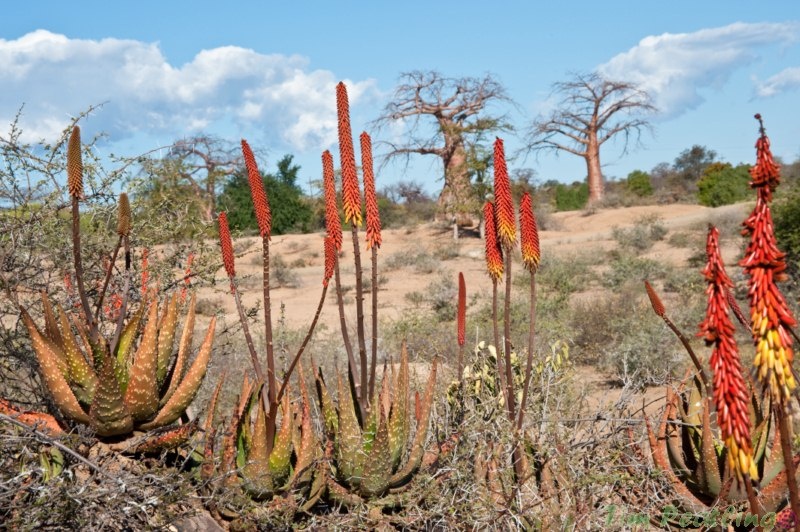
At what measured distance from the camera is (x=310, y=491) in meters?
3.74

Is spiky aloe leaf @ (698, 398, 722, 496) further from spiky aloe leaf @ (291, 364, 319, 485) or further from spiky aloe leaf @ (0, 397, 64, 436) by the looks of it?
spiky aloe leaf @ (0, 397, 64, 436)

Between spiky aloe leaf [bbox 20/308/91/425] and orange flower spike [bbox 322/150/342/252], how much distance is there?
1273 millimetres

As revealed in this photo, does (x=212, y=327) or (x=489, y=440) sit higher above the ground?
(x=212, y=327)

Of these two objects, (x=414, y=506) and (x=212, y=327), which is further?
(x=212, y=327)

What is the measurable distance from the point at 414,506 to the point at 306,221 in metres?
41.5

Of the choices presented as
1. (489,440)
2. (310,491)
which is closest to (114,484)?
(310,491)

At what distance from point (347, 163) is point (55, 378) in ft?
4.98

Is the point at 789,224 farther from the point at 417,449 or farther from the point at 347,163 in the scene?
the point at 347,163

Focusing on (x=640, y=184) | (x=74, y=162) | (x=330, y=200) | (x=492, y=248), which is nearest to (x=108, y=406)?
(x=74, y=162)

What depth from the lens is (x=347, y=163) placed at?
3.46m

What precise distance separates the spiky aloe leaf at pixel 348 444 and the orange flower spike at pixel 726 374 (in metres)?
2.38

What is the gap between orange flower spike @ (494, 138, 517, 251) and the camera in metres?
3.47

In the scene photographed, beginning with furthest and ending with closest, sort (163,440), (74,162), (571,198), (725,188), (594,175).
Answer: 1. (571,198)
2. (594,175)
3. (725,188)
4. (163,440)
5. (74,162)

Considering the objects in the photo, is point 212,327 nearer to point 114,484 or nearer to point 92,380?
point 92,380
